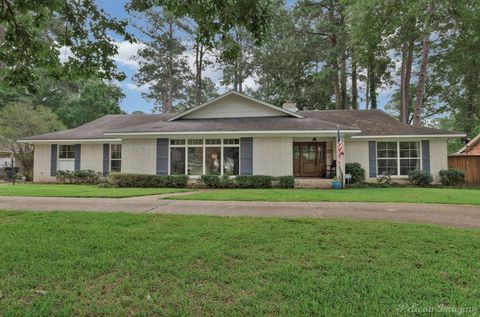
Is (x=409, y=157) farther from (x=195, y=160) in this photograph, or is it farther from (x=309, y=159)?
(x=195, y=160)

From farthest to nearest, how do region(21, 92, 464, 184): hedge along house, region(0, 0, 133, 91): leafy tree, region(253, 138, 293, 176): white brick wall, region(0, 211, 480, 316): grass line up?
1. region(21, 92, 464, 184): hedge along house
2. region(253, 138, 293, 176): white brick wall
3. region(0, 0, 133, 91): leafy tree
4. region(0, 211, 480, 316): grass

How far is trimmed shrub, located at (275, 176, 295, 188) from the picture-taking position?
526 inches

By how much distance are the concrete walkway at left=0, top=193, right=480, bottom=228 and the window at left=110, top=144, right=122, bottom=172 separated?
794 centimetres

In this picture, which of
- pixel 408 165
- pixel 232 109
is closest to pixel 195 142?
pixel 232 109

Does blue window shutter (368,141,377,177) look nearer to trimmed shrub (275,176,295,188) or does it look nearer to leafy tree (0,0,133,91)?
trimmed shrub (275,176,295,188)

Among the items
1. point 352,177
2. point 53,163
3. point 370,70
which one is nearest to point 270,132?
point 352,177

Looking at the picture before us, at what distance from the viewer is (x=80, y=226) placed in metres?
5.39

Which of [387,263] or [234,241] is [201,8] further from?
[387,263]

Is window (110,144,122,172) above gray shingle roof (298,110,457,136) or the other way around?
the other way around


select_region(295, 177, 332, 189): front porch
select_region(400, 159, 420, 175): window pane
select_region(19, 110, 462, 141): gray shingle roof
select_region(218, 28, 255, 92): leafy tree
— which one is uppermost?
select_region(218, 28, 255, 92): leafy tree

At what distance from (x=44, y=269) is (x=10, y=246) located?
4.17ft

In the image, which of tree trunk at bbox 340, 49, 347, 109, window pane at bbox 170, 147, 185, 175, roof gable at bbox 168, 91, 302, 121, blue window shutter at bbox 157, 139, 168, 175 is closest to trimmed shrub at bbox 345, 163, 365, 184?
roof gable at bbox 168, 91, 302, 121

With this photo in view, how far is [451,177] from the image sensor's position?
14672mm

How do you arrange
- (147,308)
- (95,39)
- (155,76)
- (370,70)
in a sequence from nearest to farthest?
(147,308) → (95,39) → (370,70) → (155,76)
